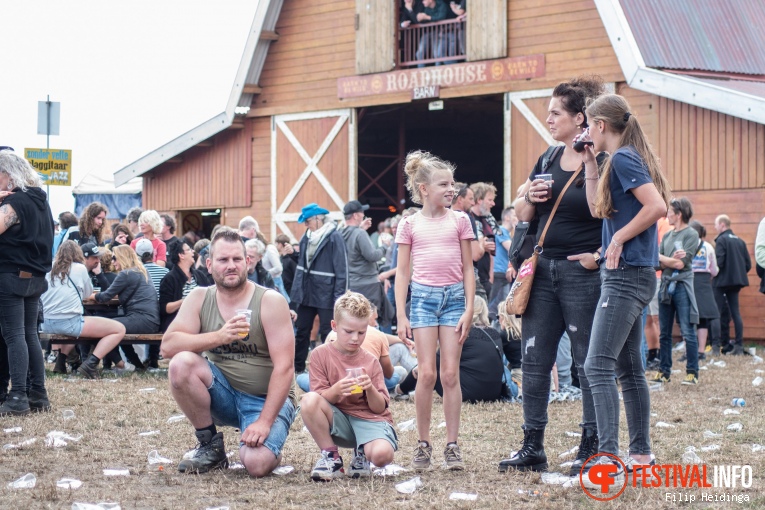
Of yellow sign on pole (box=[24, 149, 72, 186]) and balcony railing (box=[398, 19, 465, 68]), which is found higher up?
balcony railing (box=[398, 19, 465, 68])

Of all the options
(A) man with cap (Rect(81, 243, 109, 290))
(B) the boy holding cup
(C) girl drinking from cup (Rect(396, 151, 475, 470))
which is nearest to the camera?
(B) the boy holding cup

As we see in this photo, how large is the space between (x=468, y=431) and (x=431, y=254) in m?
1.90

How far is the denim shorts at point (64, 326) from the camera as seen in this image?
1029cm

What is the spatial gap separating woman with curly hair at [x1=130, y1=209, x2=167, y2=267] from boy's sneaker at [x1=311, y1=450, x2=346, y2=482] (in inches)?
284

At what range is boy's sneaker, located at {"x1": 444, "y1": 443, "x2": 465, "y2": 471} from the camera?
568 cm

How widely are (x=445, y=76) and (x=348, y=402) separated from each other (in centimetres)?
1249

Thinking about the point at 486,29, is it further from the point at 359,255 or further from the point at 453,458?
the point at 453,458

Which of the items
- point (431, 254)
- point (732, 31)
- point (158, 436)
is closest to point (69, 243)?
point (158, 436)

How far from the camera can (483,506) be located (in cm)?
469

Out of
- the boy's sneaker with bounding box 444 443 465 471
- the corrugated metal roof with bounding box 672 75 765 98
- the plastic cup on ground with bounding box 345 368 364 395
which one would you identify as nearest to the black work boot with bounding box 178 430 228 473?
the plastic cup on ground with bounding box 345 368 364 395

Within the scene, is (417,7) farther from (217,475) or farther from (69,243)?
(217,475)

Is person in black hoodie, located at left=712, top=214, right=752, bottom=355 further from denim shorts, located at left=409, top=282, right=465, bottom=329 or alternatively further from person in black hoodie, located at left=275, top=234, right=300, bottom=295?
denim shorts, located at left=409, top=282, right=465, bottom=329

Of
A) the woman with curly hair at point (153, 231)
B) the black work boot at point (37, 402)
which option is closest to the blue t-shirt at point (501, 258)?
the woman with curly hair at point (153, 231)

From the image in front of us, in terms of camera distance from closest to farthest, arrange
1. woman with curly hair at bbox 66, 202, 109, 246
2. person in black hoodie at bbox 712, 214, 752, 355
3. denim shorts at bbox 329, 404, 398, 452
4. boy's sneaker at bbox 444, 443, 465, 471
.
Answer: denim shorts at bbox 329, 404, 398, 452, boy's sneaker at bbox 444, 443, 465, 471, woman with curly hair at bbox 66, 202, 109, 246, person in black hoodie at bbox 712, 214, 752, 355
